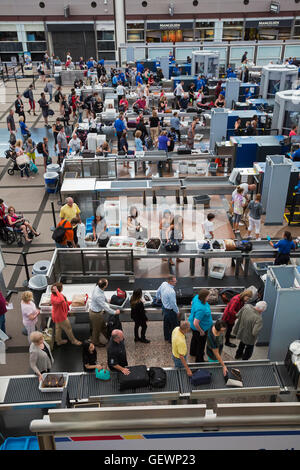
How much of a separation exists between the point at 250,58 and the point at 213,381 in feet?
91.8

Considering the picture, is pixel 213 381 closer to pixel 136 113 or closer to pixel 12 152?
pixel 12 152

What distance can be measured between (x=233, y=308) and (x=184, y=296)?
4.90 ft

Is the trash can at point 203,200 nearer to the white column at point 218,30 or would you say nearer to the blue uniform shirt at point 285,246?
the blue uniform shirt at point 285,246

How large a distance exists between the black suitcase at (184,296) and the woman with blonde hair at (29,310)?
2.68 meters

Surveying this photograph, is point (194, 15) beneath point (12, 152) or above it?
above

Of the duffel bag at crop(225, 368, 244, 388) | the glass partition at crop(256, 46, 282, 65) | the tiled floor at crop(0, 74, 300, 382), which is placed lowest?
the tiled floor at crop(0, 74, 300, 382)

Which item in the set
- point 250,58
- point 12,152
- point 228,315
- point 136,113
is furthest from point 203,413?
point 250,58

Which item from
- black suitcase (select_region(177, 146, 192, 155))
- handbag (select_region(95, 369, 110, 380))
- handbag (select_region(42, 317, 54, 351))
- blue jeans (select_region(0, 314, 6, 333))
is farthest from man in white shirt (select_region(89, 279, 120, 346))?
black suitcase (select_region(177, 146, 192, 155))

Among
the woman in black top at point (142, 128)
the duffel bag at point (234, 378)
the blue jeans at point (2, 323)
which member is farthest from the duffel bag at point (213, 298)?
the woman in black top at point (142, 128)

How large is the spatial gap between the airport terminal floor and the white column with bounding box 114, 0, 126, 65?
15943mm

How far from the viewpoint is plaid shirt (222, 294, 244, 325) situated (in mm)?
7293

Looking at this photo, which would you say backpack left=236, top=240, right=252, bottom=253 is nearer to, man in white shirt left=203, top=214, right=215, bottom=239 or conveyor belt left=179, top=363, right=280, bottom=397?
man in white shirt left=203, top=214, right=215, bottom=239

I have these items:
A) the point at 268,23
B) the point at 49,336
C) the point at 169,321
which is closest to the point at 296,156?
the point at 169,321

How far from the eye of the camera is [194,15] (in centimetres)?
3372
